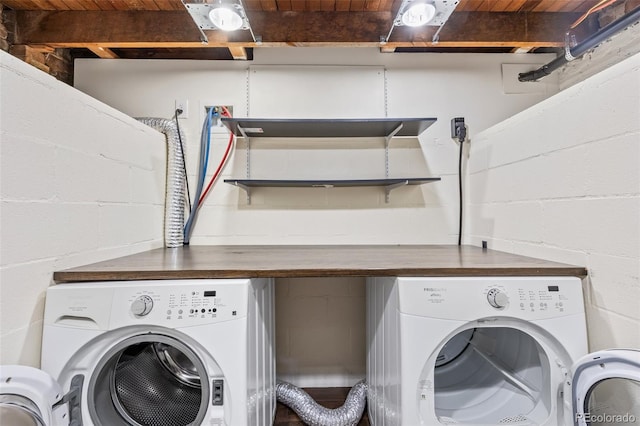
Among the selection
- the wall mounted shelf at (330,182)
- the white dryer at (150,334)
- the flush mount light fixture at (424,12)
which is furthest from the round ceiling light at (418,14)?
the white dryer at (150,334)

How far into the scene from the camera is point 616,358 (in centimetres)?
78

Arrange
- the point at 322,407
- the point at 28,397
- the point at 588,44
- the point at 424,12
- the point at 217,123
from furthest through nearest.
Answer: the point at 217,123, the point at 322,407, the point at 588,44, the point at 424,12, the point at 28,397

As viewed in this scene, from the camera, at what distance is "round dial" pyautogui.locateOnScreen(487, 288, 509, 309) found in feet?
3.14

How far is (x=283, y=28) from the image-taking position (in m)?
1.61

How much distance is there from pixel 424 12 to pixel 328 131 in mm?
750

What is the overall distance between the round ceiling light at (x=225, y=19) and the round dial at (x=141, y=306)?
1257 mm

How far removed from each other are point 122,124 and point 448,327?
168 centimetres

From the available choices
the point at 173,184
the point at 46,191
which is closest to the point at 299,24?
the point at 173,184

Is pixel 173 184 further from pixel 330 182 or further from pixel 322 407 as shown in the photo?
pixel 322 407

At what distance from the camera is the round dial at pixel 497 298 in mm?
958

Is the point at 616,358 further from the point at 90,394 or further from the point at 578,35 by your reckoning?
the point at 578,35

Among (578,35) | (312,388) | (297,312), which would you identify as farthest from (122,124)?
(578,35)

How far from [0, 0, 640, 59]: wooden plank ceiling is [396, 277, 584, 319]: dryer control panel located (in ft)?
4.44

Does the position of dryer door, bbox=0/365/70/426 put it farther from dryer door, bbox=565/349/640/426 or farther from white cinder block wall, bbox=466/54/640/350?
white cinder block wall, bbox=466/54/640/350
